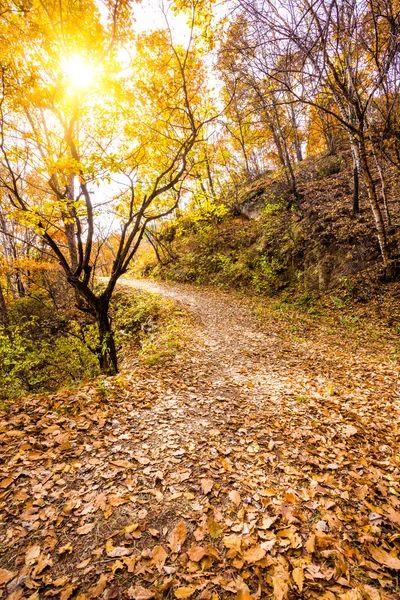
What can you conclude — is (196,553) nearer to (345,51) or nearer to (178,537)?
(178,537)

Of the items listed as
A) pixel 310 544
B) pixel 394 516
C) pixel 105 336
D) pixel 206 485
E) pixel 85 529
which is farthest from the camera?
pixel 105 336

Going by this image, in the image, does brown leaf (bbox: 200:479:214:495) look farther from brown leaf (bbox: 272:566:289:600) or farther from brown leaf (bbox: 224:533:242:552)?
brown leaf (bbox: 272:566:289:600)

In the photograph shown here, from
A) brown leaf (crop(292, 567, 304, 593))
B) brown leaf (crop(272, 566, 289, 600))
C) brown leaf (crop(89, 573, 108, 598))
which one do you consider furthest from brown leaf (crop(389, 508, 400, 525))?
brown leaf (crop(89, 573, 108, 598))

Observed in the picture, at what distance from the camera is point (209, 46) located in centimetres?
575

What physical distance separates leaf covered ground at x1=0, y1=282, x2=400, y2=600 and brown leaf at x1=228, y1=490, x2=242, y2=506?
0.04 feet

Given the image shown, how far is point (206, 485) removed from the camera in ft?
10.6

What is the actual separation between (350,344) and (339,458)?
17.7ft

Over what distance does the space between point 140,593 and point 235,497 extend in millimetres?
1314

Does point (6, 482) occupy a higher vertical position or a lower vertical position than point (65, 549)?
higher

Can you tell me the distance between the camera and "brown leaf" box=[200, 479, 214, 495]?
3167 mm

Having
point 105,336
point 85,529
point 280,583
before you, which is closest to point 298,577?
point 280,583

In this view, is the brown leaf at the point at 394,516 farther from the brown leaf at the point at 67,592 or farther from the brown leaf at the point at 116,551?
the brown leaf at the point at 67,592

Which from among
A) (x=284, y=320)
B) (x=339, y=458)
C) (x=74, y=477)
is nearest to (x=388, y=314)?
(x=284, y=320)

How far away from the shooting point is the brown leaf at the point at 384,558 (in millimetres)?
2344
